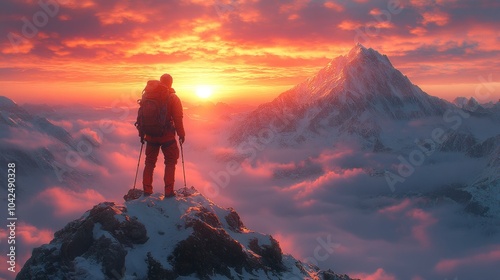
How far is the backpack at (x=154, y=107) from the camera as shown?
53.7 feet

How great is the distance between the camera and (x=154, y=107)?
1634 centimetres

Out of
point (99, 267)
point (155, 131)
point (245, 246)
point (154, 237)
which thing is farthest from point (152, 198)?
point (245, 246)

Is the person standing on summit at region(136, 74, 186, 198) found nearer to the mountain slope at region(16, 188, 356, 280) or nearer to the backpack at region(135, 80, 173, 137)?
the backpack at region(135, 80, 173, 137)

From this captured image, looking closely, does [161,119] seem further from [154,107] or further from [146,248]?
[146,248]

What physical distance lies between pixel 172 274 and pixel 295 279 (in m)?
8.86

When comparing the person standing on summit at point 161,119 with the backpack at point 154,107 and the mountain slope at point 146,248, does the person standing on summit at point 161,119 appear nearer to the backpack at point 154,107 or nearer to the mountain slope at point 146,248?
the backpack at point 154,107

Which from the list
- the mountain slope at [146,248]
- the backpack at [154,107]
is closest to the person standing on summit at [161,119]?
the backpack at [154,107]

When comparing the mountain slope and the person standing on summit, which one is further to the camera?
the person standing on summit

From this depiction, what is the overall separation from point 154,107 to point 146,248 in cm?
615

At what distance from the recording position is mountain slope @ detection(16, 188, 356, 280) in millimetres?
14055

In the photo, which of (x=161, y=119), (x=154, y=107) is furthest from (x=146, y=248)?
(x=154, y=107)

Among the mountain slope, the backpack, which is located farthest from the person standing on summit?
the mountain slope

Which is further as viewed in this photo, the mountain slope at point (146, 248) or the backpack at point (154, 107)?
the backpack at point (154, 107)

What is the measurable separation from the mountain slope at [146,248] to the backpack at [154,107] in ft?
13.0
